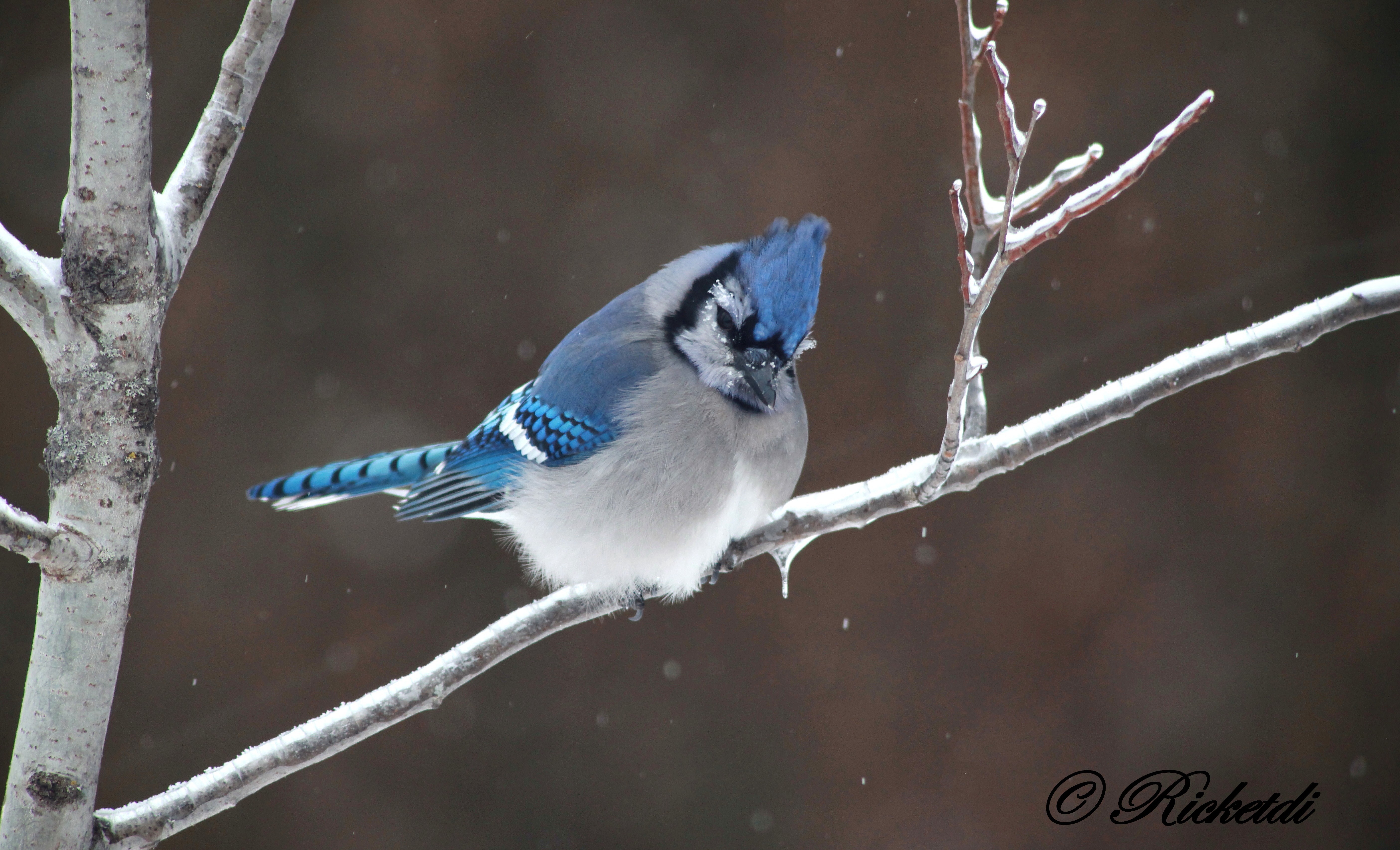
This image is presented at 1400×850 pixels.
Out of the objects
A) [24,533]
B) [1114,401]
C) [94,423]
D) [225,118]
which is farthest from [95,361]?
[1114,401]

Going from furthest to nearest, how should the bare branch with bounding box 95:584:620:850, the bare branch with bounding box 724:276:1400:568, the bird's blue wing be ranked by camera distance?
the bird's blue wing, the bare branch with bounding box 724:276:1400:568, the bare branch with bounding box 95:584:620:850

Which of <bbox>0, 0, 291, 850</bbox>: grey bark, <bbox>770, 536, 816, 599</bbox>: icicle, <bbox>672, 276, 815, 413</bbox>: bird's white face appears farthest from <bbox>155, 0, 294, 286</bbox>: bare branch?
<bbox>770, 536, 816, 599</bbox>: icicle

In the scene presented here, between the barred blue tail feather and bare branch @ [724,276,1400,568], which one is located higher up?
the barred blue tail feather

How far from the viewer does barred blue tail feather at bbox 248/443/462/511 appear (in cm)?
151

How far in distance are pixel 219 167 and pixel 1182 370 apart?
3.70ft

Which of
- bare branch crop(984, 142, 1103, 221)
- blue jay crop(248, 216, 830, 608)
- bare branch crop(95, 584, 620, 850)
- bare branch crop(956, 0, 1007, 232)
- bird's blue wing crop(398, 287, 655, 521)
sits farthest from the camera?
bird's blue wing crop(398, 287, 655, 521)

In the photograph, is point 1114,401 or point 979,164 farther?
point 1114,401

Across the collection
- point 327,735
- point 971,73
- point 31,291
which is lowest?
point 327,735

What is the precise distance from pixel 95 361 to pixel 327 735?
1.57 ft

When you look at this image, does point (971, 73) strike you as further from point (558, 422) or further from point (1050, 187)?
point (558, 422)

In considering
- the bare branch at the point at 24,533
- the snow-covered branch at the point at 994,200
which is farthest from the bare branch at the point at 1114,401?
the bare branch at the point at 24,533

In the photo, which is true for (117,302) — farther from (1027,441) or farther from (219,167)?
(1027,441)

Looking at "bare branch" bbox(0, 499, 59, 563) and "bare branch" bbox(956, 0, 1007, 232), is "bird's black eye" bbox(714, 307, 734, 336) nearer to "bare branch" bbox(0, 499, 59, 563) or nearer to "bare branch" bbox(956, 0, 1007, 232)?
"bare branch" bbox(956, 0, 1007, 232)

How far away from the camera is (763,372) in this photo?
1262 millimetres
